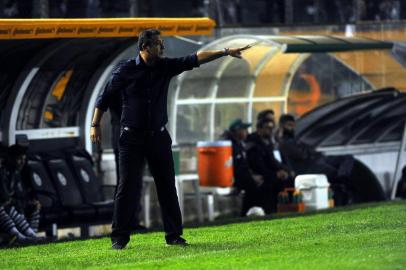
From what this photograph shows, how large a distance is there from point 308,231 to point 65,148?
5078 mm

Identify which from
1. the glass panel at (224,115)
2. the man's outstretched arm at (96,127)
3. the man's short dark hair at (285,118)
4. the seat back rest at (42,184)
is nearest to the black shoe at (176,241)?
the man's outstretched arm at (96,127)

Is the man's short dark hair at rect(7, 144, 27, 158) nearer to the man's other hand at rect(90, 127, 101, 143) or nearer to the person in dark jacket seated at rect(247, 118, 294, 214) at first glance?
the man's other hand at rect(90, 127, 101, 143)

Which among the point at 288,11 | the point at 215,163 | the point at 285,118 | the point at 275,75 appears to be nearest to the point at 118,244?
the point at 215,163

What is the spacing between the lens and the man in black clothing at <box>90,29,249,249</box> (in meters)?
13.7

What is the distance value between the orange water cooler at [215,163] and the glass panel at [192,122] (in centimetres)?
73

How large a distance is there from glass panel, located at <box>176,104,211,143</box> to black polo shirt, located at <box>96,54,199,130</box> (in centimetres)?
764

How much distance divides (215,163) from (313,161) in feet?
7.86

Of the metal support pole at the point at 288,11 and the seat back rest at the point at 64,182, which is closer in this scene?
the seat back rest at the point at 64,182

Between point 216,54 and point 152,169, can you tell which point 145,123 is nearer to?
point 152,169

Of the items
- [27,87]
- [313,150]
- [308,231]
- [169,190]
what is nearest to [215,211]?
[313,150]

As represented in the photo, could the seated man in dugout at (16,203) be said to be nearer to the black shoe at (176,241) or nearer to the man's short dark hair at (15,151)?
the man's short dark hair at (15,151)

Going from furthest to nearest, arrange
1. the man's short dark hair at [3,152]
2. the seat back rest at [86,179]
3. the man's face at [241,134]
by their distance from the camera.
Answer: the man's face at [241,134] → the seat back rest at [86,179] → the man's short dark hair at [3,152]

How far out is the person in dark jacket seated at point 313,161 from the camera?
71.8 ft

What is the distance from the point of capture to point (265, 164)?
2120 centimetres
